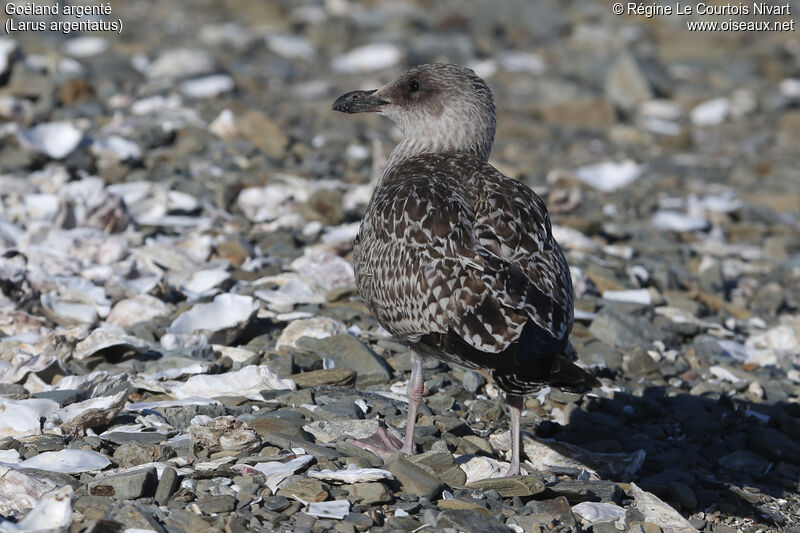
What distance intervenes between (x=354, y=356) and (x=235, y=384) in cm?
77

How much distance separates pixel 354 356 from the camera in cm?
597

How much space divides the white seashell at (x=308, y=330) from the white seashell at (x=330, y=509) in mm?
1940

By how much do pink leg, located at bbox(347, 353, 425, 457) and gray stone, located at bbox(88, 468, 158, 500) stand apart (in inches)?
40.5

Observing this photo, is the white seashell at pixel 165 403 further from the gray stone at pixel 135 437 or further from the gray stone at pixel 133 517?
the gray stone at pixel 133 517

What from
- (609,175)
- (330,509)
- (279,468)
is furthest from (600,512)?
(609,175)

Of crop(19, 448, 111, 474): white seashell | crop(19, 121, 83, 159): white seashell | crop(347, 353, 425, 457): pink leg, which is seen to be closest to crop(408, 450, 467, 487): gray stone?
crop(347, 353, 425, 457): pink leg

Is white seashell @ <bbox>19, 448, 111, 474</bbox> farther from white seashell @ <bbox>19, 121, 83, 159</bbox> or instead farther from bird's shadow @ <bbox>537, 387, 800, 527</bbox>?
white seashell @ <bbox>19, 121, 83, 159</bbox>

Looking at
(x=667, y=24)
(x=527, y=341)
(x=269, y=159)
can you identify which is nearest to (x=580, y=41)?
(x=667, y=24)

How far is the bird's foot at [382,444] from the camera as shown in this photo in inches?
192

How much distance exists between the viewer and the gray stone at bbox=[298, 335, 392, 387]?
5895 mm

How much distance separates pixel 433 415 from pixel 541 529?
1279 mm

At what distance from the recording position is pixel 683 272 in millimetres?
9031

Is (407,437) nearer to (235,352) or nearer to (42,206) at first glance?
(235,352)

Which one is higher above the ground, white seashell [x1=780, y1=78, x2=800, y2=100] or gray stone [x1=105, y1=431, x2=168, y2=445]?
white seashell [x1=780, y1=78, x2=800, y2=100]
